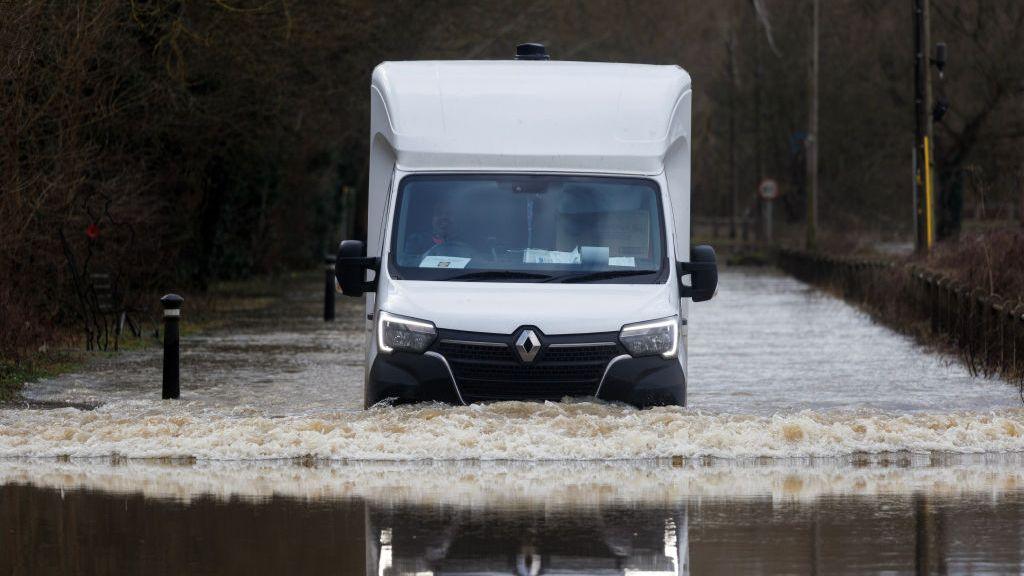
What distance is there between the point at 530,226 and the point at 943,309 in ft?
40.5

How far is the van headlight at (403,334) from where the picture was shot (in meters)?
13.1

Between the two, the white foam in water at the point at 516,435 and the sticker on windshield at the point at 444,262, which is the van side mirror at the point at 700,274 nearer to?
the white foam in water at the point at 516,435

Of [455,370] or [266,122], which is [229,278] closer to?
[266,122]

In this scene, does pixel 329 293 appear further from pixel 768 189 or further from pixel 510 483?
pixel 768 189

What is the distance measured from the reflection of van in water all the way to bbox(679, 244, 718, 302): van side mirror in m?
→ 0.02

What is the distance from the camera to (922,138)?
3641 cm

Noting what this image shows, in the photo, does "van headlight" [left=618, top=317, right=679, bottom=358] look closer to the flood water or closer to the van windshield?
the flood water

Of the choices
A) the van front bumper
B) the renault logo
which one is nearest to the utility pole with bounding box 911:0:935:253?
the van front bumper

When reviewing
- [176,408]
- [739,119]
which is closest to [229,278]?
[176,408]

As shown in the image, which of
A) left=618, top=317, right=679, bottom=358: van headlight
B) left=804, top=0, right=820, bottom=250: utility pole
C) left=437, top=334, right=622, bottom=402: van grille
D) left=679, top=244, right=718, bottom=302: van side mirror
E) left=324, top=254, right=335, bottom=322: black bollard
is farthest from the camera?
left=804, top=0, right=820, bottom=250: utility pole

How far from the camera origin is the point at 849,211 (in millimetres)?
66250

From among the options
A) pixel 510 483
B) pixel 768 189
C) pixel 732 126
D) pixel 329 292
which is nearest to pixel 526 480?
pixel 510 483

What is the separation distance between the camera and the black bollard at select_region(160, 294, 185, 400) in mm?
17406

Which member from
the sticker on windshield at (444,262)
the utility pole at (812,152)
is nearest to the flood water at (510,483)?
the sticker on windshield at (444,262)
